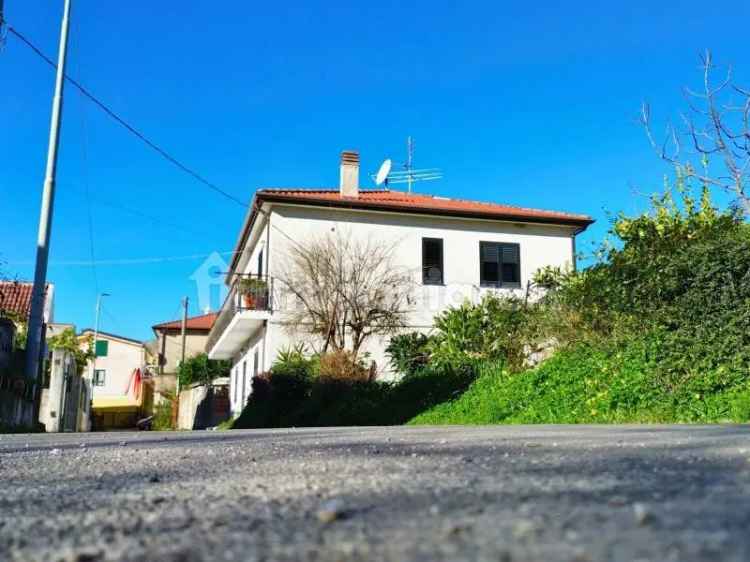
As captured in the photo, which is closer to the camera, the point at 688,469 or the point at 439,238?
the point at 688,469

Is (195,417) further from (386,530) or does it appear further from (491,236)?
(386,530)

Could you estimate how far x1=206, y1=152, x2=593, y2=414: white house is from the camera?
67.2 ft

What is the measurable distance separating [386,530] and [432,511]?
0.86ft

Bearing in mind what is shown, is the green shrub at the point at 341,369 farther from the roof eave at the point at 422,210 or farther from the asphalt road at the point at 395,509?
the asphalt road at the point at 395,509

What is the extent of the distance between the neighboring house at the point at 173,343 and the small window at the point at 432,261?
24.4m

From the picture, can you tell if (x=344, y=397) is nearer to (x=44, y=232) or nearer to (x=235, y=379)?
(x=44, y=232)

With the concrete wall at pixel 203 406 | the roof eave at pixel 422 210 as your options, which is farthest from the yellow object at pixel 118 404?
the roof eave at pixel 422 210

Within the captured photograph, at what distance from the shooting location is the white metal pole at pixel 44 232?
1287 cm

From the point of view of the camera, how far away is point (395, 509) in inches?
79.0

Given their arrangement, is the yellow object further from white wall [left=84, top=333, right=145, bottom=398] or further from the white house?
the white house

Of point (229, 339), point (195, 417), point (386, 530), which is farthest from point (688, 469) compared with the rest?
point (195, 417)

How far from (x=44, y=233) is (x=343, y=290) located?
8.56 metres

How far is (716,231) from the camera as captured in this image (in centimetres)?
1242

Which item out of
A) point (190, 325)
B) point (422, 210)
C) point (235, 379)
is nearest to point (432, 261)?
point (422, 210)
